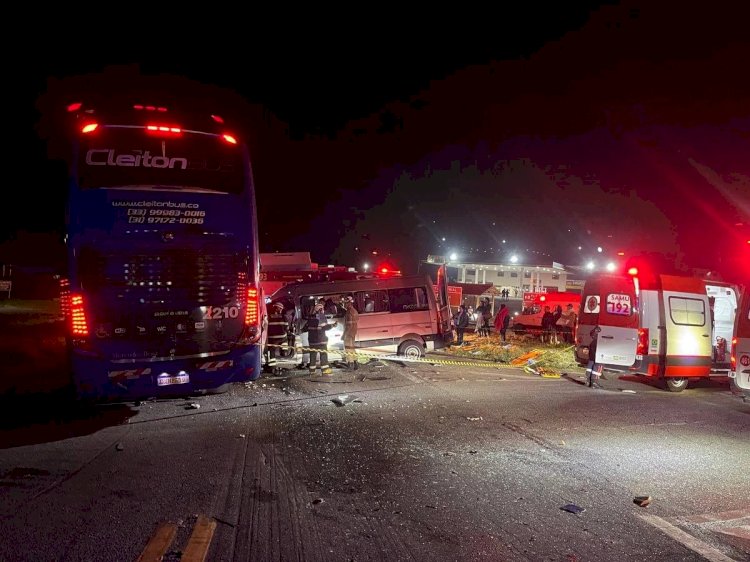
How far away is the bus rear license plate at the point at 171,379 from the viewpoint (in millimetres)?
7719

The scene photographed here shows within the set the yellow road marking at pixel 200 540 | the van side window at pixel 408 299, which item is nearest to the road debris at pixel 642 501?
the yellow road marking at pixel 200 540

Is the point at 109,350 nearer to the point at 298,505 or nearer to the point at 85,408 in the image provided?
the point at 85,408

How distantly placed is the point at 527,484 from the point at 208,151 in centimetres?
619

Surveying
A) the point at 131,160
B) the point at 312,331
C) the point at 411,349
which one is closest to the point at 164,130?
the point at 131,160

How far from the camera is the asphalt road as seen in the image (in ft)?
14.2

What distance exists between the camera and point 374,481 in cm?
573

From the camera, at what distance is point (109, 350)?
7.43 meters

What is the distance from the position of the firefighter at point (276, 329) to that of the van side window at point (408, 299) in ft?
9.75

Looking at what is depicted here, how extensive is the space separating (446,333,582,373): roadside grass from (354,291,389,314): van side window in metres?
3.61

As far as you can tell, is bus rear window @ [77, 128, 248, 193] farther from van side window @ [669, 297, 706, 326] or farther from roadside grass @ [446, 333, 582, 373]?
roadside grass @ [446, 333, 582, 373]

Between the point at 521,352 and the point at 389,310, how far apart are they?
479 cm

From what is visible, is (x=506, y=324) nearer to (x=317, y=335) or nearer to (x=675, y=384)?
(x=675, y=384)

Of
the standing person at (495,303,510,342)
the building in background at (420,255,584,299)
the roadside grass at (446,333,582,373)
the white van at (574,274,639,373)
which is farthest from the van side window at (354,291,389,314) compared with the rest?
the building in background at (420,255,584,299)

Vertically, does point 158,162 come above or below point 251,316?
above
